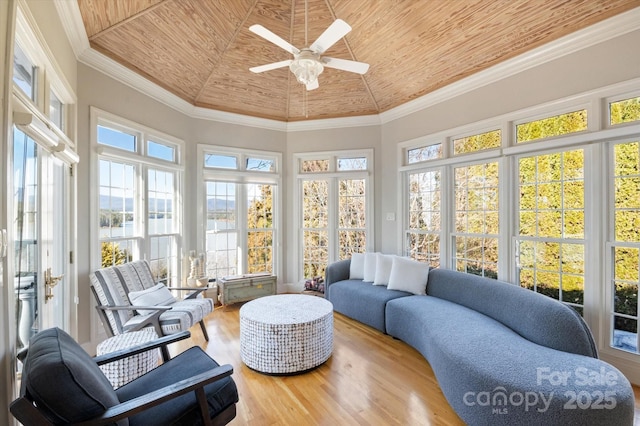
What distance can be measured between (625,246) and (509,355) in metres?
1.63

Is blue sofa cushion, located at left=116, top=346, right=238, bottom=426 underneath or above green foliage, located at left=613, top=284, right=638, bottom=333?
underneath

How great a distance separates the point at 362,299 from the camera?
12.6ft

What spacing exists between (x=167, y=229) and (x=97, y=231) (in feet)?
3.39

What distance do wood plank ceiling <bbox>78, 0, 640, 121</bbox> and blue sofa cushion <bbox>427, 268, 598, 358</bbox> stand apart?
2550 millimetres

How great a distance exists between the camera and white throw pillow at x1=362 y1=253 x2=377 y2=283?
4.29 meters

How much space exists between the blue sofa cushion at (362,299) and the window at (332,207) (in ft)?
3.24

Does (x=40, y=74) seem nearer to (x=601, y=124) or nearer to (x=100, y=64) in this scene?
(x=100, y=64)

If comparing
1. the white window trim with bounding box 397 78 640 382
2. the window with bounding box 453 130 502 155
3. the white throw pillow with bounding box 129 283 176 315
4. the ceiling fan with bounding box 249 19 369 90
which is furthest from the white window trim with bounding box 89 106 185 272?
the white window trim with bounding box 397 78 640 382

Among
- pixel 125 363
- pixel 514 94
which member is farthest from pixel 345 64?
pixel 125 363

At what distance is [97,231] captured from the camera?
323cm

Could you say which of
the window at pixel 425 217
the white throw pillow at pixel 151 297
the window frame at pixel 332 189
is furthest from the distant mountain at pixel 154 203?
the window at pixel 425 217

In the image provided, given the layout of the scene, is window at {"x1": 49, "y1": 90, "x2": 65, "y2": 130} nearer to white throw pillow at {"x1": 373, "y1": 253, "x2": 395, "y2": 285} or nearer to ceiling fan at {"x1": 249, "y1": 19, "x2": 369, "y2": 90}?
ceiling fan at {"x1": 249, "y1": 19, "x2": 369, "y2": 90}

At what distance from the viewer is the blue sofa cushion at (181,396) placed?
151 cm

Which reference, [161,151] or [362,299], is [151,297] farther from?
[362,299]
